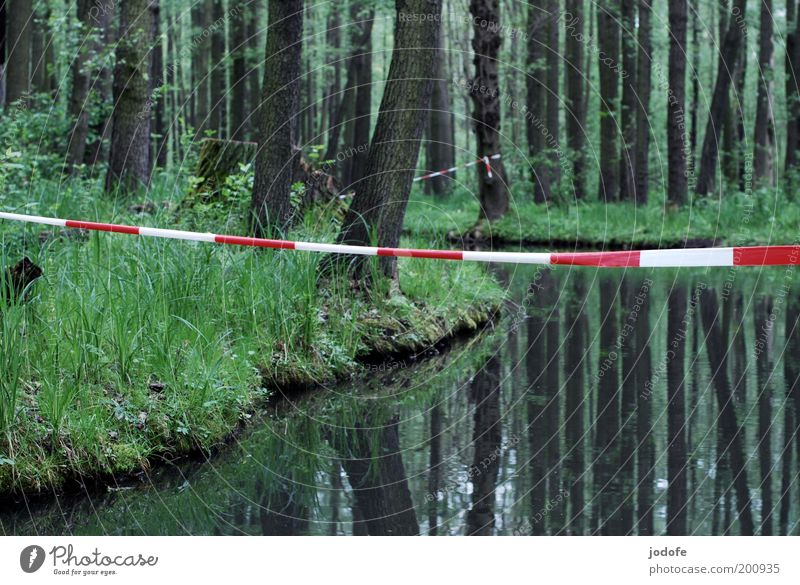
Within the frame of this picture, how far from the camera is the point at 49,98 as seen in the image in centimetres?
1850

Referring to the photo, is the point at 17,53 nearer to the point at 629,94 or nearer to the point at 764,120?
the point at 629,94

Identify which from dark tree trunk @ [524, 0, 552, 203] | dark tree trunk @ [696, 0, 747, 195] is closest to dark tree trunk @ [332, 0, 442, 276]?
dark tree trunk @ [696, 0, 747, 195]

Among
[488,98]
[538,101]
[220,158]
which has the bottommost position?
[220,158]

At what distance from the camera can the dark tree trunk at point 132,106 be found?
13883mm

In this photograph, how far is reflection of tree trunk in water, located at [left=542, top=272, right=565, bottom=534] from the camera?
530cm

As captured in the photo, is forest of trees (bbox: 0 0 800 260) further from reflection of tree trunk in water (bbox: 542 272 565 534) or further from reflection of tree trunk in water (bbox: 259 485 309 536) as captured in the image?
reflection of tree trunk in water (bbox: 259 485 309 536)

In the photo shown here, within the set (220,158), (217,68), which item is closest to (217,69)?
(217,68)

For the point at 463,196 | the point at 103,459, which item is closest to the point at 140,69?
the point at 103,459

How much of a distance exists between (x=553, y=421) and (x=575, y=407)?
0.43 m

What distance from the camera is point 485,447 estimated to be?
259 inches

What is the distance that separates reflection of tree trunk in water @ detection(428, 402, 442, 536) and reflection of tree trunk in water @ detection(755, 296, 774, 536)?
1.51 m

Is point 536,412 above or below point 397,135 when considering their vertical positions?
below

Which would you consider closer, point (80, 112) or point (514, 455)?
point (514, 455)

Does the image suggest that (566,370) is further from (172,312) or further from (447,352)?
(172,312)
